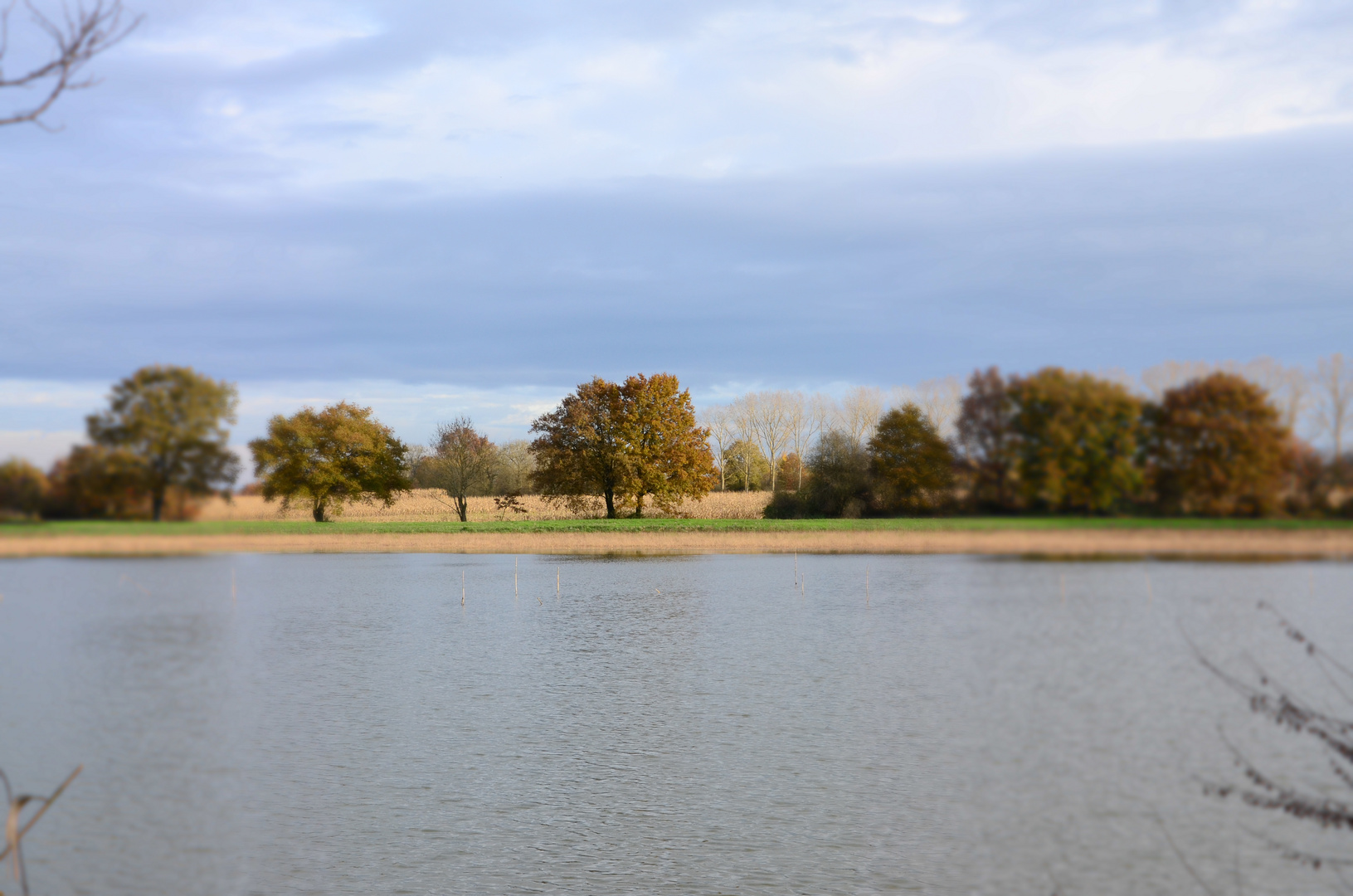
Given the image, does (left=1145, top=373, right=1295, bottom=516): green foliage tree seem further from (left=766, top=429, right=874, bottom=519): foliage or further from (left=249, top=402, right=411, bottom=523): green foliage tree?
(left=249, top=402, right=411, bottom=523): green foliage tree

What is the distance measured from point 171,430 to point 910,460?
13.1m

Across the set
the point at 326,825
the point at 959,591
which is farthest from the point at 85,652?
the point at 959,591

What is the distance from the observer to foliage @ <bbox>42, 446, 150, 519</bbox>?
6.44 metres

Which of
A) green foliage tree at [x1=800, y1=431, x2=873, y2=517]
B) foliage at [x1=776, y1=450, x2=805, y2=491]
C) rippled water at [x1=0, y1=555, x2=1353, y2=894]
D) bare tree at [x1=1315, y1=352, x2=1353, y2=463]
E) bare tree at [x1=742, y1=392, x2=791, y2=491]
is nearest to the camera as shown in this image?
bare tree at [x1=1315, y1=352, x2=1353, y2=463]

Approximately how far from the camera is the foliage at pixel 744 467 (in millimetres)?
84625

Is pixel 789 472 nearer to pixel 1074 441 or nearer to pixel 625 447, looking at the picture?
pixel 625 447

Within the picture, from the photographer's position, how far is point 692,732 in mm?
16938

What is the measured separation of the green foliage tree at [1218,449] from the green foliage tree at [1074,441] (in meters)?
0.35

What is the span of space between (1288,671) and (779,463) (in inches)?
2263

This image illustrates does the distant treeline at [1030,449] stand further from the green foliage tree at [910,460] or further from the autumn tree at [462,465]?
the autumn tree at [462,465]

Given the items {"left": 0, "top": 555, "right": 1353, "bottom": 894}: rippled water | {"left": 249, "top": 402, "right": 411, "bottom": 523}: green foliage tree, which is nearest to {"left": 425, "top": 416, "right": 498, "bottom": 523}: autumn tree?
{"left": 249, "top": 402, "right": 411, "bottom": 523}: green foliage tree

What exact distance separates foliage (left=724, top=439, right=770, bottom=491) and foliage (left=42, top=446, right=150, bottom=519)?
76945mm

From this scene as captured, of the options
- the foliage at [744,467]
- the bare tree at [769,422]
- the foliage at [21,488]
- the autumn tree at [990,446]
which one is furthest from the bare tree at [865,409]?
the foliage at [744,467]

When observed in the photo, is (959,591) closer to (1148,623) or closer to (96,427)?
(1148,623)
